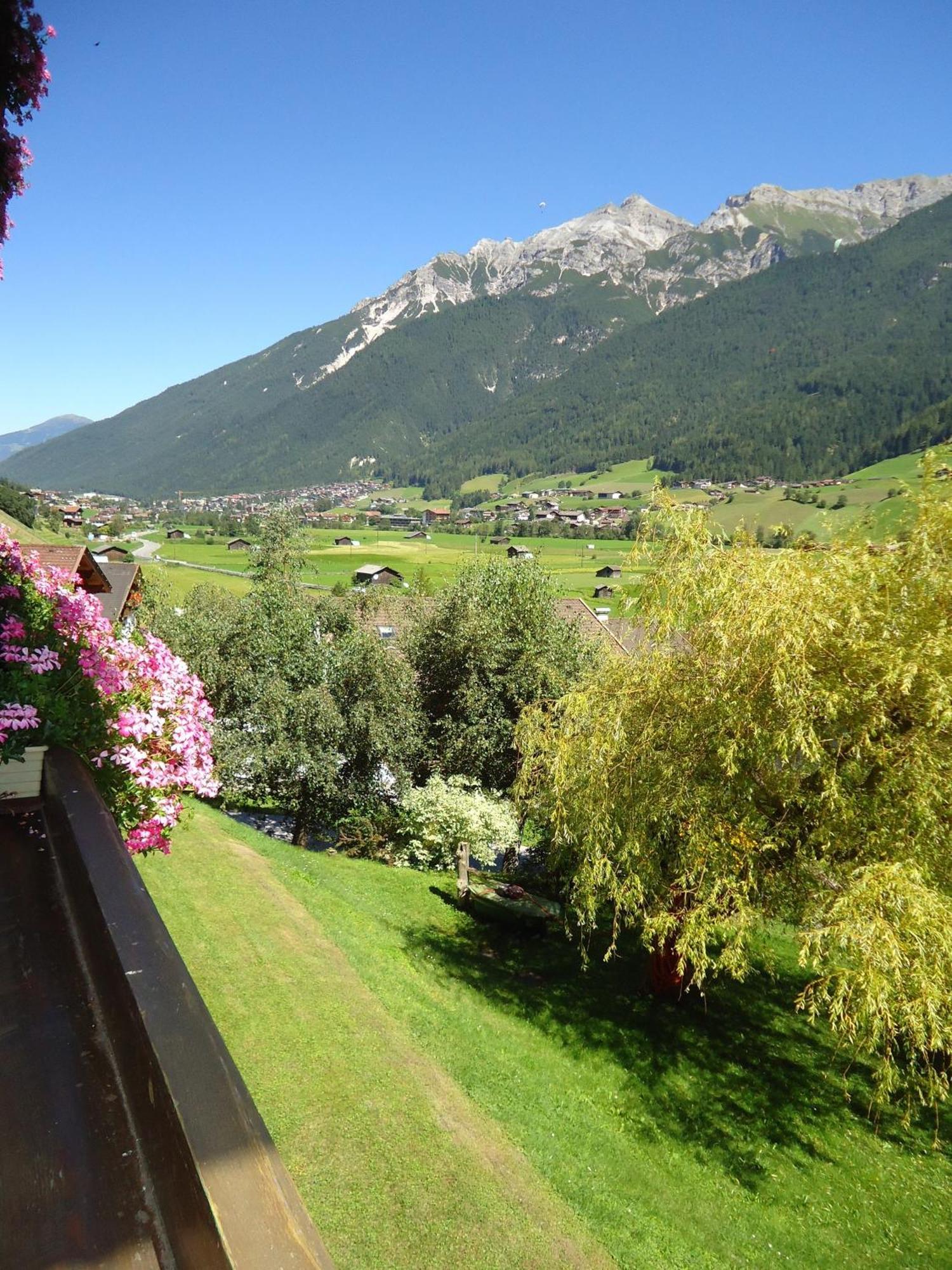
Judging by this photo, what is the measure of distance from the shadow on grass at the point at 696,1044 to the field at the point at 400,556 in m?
73.6

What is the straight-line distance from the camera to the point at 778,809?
11172 millimetres

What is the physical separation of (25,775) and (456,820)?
54.0ft

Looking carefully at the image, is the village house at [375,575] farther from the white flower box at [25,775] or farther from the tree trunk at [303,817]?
the white flower box at [25,775]

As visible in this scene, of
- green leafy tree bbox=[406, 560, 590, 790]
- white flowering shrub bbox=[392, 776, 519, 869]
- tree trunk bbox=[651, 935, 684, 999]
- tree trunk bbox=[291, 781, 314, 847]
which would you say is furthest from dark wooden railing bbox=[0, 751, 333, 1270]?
tree trunk bbox=[291, 781, 314, 847]

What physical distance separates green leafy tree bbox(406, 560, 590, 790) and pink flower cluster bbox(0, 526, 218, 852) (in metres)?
15.6

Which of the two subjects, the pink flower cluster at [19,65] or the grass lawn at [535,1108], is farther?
the grass lawn at [535,1108]

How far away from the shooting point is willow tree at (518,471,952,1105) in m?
8.47

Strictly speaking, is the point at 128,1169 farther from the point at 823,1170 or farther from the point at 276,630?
the point at 276,630

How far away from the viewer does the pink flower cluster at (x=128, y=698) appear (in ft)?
20.1

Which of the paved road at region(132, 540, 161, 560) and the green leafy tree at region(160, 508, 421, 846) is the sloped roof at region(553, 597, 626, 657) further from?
the paved road at region(132, 540, 161, 560)

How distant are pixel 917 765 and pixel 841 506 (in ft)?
429

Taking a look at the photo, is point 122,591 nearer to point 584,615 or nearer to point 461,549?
point 584,615

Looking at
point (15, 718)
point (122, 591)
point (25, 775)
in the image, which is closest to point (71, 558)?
point (122, 591)

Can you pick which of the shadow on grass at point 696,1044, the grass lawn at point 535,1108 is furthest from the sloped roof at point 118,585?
the shadow on grass at point 696,1044
